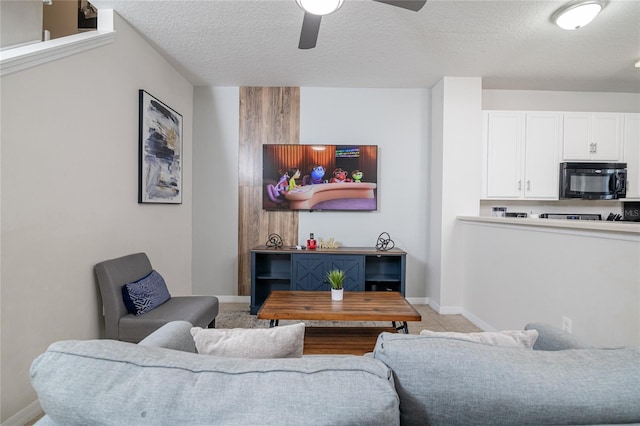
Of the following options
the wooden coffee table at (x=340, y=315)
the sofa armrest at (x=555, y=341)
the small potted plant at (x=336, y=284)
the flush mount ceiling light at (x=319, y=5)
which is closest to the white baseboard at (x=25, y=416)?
the wooden coffee table at (x=340, y=315)

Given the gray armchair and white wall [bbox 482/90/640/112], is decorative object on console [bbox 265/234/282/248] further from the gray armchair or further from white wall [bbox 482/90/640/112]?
white wall [bbox 482/90/640/112]

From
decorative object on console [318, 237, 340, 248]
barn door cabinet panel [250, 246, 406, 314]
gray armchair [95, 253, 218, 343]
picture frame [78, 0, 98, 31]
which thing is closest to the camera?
gray armchair [95, 253, 218, 343]

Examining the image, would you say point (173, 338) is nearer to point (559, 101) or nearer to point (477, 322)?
point (477, 322)

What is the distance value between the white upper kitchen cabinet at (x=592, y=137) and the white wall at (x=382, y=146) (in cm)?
161

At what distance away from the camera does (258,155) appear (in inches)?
155

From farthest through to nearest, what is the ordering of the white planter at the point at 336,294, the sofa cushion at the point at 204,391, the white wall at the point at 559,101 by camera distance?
the white wall at the point at 559,101 < the white planter at the point at 336,294 < the sofa cushion at the point at 204,391

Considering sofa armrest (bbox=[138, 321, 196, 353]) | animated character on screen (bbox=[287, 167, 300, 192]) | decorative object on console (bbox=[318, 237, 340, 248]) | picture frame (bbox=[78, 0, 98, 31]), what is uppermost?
picture frame (bbox=[78, 0, 98, 31])

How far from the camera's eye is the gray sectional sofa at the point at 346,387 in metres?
0.59

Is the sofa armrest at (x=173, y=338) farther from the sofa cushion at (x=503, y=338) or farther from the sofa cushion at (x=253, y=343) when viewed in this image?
the sofa cushion at (x=503, y=338)

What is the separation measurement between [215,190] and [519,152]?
12.2 feet

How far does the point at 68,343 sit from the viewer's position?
0.71 meters

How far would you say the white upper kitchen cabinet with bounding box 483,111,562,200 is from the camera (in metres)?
3.64

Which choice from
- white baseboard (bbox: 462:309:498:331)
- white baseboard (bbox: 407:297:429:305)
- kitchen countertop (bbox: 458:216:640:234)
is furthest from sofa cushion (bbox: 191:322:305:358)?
white baseboard (bbox: 407:297:429:305)

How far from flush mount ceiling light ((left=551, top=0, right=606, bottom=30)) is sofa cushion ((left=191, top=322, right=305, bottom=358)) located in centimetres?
297
